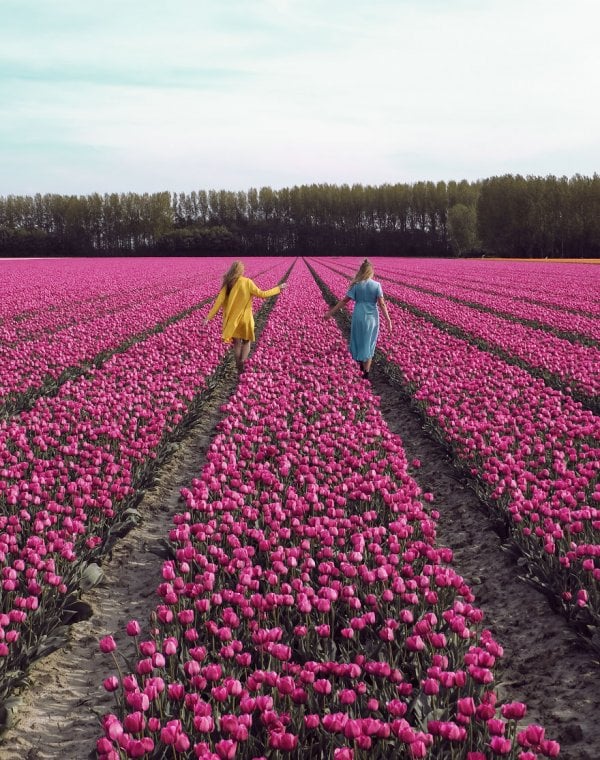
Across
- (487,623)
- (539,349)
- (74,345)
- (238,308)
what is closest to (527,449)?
(487,623)

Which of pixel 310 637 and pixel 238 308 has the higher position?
pixel 238 308

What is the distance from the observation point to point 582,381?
1010 cm

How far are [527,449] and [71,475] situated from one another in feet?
16.0

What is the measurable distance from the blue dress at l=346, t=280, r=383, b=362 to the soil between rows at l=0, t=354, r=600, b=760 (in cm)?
499

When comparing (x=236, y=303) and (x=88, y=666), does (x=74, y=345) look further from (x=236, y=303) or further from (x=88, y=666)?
(x=88, y=666)

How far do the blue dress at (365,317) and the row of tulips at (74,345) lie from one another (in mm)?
5363

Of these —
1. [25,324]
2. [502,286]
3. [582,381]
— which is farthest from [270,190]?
[582,381]

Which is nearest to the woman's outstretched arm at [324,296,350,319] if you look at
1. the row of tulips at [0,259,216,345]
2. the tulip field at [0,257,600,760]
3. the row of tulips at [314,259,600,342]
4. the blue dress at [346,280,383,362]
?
the blue dress at [346,280,383,362]

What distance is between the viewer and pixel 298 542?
4953 mm

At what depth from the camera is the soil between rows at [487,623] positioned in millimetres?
3381

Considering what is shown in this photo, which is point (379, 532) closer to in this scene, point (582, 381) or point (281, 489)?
point (281, 489)

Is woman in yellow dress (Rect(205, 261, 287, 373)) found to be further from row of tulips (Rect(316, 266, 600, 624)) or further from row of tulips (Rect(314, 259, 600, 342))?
row of tulips (Rect(314, 259, 600, 342))

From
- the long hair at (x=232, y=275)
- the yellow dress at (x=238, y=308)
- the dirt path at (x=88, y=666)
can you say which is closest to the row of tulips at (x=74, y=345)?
the yellow dress at (x=238, y=308)

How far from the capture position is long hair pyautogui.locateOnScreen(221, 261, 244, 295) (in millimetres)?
11195
